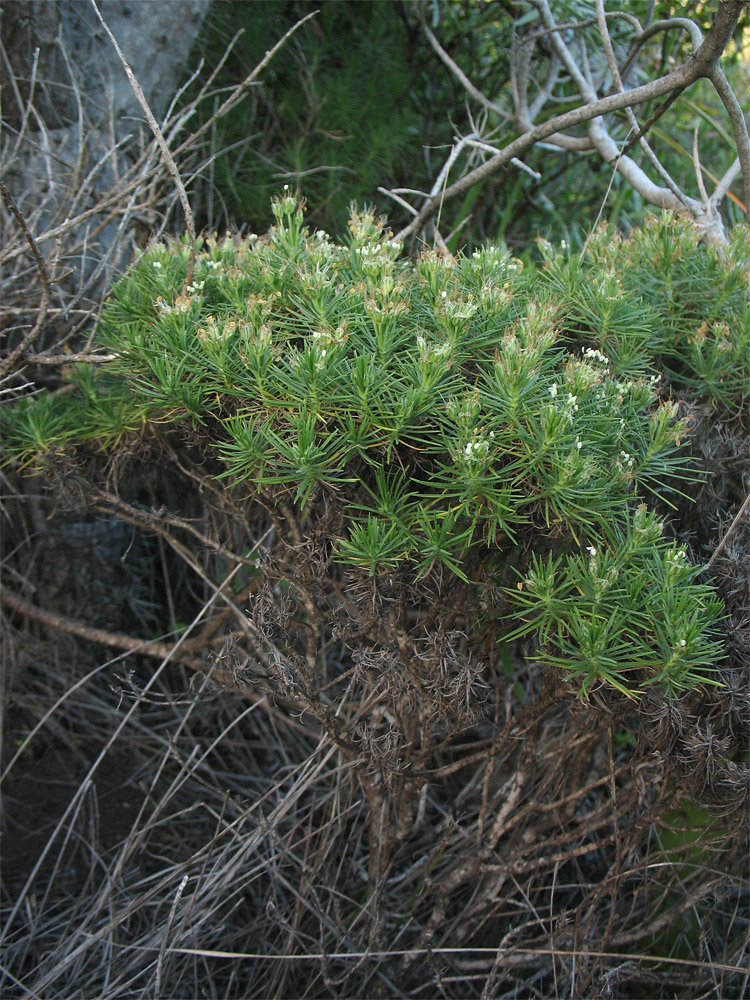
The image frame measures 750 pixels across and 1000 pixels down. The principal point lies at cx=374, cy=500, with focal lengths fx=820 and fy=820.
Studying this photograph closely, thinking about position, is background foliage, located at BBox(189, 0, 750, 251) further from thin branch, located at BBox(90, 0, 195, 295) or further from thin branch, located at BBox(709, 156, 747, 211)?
thin branch, located at BBox(90, 0, 195, 295)

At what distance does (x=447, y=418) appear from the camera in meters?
1.50

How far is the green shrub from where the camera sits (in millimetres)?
1432

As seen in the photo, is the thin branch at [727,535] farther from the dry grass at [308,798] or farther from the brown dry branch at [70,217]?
the brown dry branch at [70,217]

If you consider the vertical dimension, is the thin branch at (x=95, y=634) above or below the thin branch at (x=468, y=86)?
below

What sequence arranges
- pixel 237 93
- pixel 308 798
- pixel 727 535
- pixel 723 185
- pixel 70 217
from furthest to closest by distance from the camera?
pixel 308 798 → pixel 723 185 → pixel 70 217 → pixel 237 93 → pixel 727 535

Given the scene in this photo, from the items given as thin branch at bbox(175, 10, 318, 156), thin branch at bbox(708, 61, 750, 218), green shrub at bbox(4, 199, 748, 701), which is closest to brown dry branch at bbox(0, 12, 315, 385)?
thin branch at bbox(175, 10, 318, 156)

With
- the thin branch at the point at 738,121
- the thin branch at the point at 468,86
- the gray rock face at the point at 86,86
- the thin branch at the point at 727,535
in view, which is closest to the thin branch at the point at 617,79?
the thin branch at the point at 738,121

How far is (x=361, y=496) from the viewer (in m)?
1.64

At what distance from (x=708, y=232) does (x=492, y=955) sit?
210 centimetres

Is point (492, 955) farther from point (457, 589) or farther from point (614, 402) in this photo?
point (614, 402)

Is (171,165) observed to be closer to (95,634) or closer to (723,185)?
(95,634)

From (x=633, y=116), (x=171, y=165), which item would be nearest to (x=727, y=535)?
(x=171, y=165)

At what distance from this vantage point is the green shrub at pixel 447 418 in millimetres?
1432

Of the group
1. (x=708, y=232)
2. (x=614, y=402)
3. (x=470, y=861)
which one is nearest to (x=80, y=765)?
(x=470, y=861)
